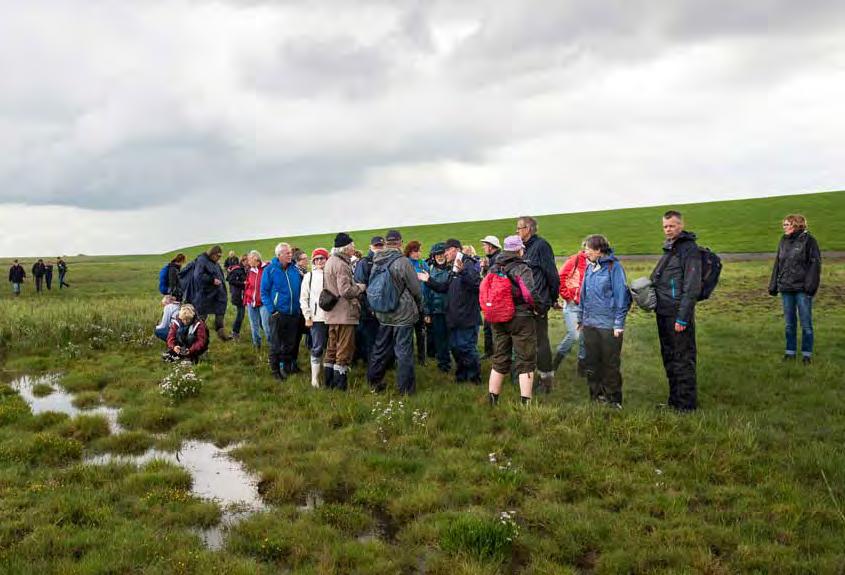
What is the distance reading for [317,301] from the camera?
10000 mm

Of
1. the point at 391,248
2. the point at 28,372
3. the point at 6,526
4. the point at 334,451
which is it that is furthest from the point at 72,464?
the point at 28,372

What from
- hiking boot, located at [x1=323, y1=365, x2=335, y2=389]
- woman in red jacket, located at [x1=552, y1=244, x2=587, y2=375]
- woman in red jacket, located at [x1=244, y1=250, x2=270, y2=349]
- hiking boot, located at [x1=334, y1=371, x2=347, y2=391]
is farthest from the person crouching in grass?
woman in red jacket, located at [x1=552, y1=244, x2=587, y2=375]

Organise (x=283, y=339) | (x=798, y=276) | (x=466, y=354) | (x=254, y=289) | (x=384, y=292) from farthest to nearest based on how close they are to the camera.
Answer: (x=254, y=289) → (x=283, y=339) → (x=798, y=276) → (x=466, y=354) → (x=384, y=292)

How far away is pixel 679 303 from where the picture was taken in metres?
8.17

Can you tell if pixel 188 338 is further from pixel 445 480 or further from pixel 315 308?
pixel 445 480

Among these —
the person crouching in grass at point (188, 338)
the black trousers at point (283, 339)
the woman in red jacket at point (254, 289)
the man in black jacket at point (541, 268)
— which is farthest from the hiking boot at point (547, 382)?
the woman in red jacket at point (254, 289)

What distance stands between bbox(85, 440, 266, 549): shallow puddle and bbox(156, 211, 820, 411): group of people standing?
285cm

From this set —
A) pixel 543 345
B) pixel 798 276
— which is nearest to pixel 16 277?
pixel 543 345

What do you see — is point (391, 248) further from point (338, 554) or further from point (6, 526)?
point (6, 526)

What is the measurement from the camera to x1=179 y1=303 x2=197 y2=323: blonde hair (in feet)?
37.1

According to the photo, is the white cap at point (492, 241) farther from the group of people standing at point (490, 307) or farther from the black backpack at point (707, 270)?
the black backpack at point (707, 270)

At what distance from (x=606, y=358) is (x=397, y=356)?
3.43 metres

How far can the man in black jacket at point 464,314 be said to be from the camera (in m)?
10.5

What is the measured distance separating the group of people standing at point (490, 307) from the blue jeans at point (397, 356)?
2 cm
